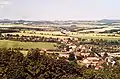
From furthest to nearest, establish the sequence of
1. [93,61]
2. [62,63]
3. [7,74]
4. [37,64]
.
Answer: [93,61]
[62,63]
[37,64]
[7,74]

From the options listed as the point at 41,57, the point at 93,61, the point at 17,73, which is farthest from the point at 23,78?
the point at 93,61

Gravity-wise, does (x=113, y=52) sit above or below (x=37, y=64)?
below

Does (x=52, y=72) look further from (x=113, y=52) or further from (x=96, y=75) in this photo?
(x=113, y=52)

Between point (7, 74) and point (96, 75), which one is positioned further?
point (96, 75)

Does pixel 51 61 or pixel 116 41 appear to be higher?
pixel 51 61

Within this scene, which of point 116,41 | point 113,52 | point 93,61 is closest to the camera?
point 93,61

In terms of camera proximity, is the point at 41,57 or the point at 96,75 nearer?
the point at 96,75

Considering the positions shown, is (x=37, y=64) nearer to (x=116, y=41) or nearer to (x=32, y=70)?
(x=32, y=70)

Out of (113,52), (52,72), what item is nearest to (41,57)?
(52,72)

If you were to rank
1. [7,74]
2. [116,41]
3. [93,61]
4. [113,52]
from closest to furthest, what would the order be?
[7,74]
[93,61]
[113,52]
[116,41]
